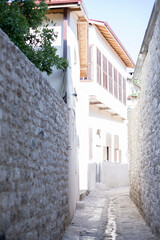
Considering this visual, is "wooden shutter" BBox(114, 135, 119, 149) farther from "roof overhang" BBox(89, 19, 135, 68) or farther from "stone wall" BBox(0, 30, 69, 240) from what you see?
"stone wall" BBox(0, 30, 69, 240)

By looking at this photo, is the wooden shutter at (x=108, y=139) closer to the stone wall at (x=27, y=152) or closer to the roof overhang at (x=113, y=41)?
the roof overhang at (x=113, y=41)

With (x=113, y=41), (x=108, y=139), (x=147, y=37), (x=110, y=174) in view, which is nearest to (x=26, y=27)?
(x=147, y=37)


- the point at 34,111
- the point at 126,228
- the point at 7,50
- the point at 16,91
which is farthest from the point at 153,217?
the point at 7,50

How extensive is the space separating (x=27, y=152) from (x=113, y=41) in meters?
17.0

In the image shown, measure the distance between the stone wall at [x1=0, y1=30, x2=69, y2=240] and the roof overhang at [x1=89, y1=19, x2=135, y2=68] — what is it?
1264cm

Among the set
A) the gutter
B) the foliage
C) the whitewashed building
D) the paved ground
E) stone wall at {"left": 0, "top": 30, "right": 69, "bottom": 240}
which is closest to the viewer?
stone wall at {"left": 0, "top": 30, "right": 69, "bottom": 240}

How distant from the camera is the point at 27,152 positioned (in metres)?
4.76

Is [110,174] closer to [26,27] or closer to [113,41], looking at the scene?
[113,41]

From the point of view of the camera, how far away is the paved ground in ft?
24.5

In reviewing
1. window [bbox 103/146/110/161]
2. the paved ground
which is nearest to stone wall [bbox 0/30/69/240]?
the paved ground

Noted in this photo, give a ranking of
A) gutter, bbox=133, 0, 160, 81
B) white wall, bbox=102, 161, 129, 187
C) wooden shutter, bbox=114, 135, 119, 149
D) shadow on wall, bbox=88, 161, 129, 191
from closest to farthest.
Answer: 1. gutter, bbox=133, 0, 160, 81
2. shadow on wall, bbox=88, 161, 129, 191
3. white wall, bbox=102, 161, 129, 187
4. wooden shutter, bbox=114, 135, 119, 149

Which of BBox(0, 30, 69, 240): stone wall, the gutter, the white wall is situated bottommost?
the white wall

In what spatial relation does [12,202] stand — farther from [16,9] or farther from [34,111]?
[16,9]

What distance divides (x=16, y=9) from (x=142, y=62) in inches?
136
